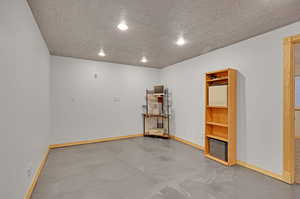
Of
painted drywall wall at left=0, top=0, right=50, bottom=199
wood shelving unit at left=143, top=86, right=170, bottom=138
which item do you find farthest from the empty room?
wood shelving unit at left=143, top=86, right=170, bottom=138

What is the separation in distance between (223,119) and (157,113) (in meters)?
2.31

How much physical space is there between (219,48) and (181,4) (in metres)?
2.02

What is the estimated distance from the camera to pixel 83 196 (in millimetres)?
1984

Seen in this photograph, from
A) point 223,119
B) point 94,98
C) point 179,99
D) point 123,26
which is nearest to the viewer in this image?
point 123,26

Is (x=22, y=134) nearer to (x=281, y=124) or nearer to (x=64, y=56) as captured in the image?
(x=64, y=56)

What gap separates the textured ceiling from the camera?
6.13 feet

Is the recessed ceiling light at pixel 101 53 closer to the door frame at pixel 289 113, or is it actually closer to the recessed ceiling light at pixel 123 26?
the recessed ceiling light at pixel 123 26

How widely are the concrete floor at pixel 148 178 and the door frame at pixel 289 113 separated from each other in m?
0.25

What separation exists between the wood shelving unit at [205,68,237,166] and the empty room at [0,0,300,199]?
0.02 meters

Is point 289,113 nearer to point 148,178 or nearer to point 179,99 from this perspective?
point 148,178

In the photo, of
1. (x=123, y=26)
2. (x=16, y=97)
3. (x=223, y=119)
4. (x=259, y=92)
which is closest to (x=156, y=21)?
(x=123, y=26)

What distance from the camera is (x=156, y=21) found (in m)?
2.26

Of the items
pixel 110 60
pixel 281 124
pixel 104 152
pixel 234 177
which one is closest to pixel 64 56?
pixel 110 60

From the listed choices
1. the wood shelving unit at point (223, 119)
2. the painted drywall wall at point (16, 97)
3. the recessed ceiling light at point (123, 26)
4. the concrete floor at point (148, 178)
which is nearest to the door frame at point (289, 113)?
the concrete floor at point (148, 178)
